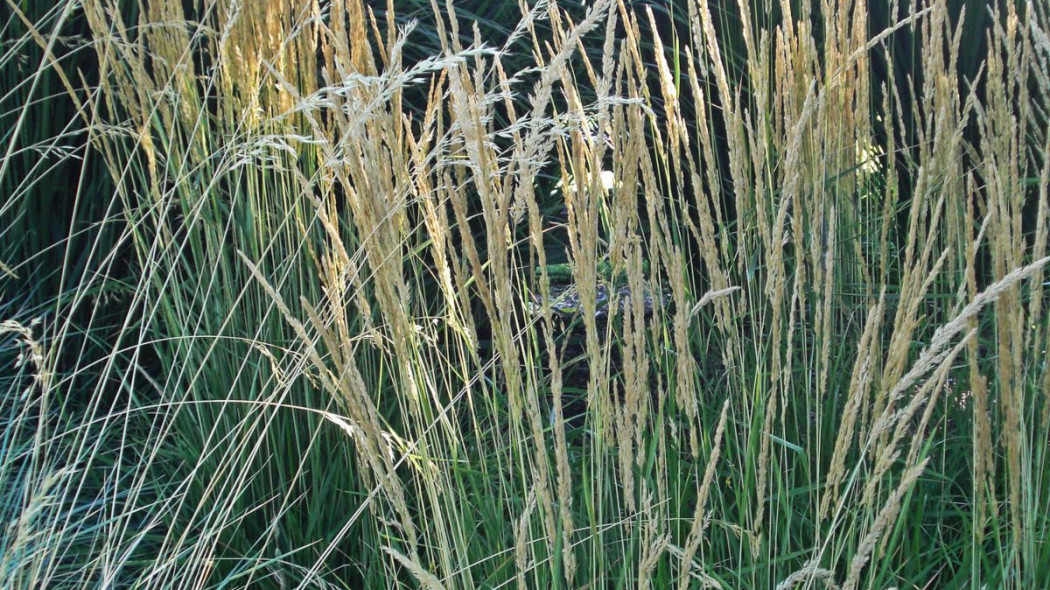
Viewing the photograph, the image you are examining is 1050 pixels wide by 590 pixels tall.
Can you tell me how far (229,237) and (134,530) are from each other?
27.4 inches

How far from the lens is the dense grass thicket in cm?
138

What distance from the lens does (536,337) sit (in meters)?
2.01

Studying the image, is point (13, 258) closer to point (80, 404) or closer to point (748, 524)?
point (80, 404)

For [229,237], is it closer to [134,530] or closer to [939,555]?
[134,530]

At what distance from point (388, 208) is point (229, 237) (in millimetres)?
1102

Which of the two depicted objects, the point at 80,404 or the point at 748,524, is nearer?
the point at 748,524

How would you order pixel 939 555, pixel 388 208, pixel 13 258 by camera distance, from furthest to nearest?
pixel 13 258
pixel 939 555
pixel 388 208

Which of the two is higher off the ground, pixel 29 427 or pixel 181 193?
pixel 181 193

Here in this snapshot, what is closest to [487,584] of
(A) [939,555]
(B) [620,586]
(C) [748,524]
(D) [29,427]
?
(B) [620,586]

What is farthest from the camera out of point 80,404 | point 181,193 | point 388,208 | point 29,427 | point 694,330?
point 80,404

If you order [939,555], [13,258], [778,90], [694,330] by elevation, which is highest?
[778,90]

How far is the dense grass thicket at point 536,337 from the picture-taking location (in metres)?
1.38

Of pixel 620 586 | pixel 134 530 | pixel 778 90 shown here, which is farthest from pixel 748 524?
pixel 134 530

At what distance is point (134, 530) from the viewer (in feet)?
7.30
